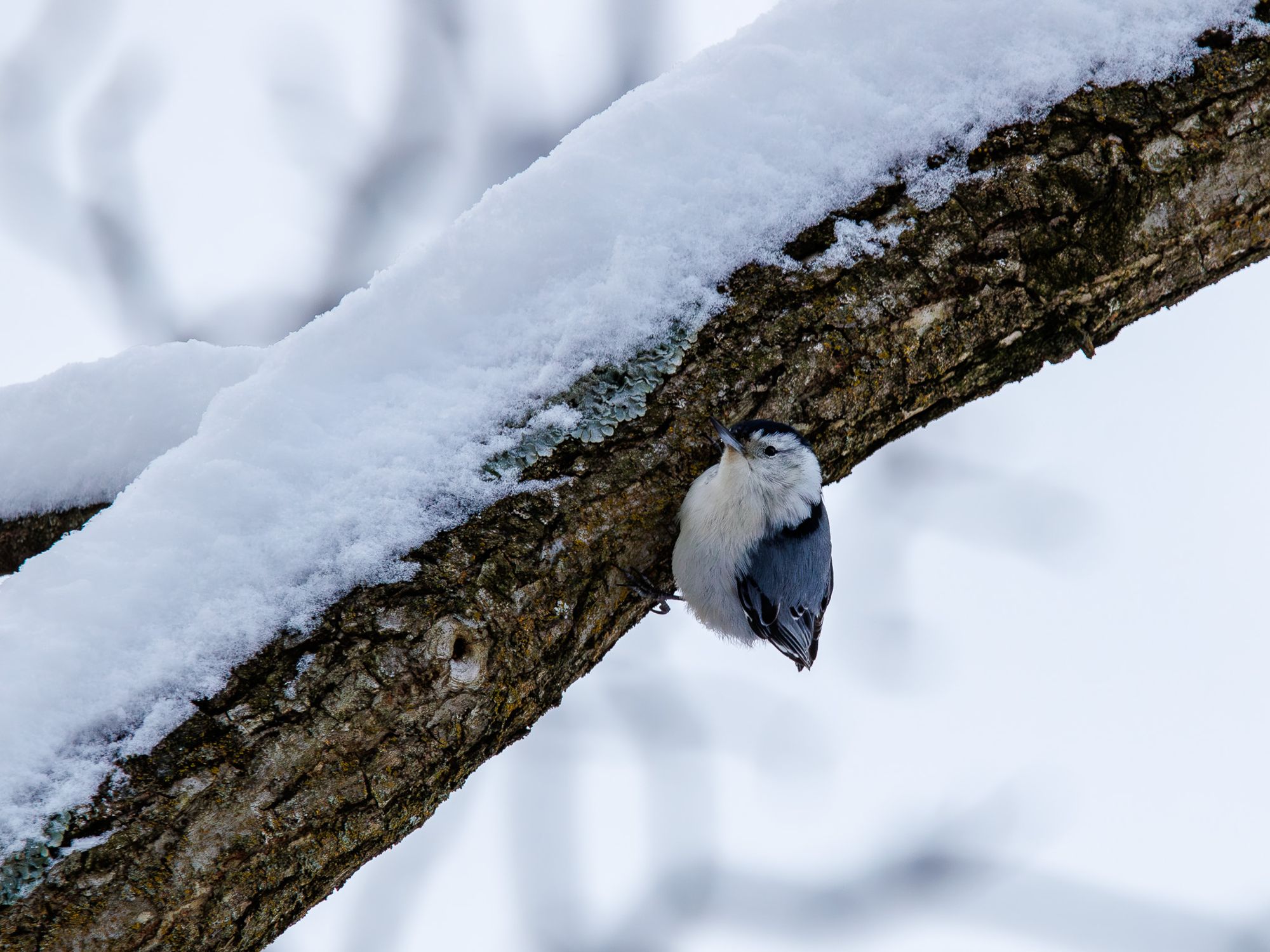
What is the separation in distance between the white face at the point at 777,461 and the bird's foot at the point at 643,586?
0.28 m

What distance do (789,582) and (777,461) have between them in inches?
20.1

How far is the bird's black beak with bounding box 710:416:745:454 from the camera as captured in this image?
183 centimetres

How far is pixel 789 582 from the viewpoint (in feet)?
7.86

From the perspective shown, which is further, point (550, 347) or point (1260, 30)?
point (1260, 30)

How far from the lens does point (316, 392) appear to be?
5.27 feet

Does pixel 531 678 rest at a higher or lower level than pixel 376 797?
higher

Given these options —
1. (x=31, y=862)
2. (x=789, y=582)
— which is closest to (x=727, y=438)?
(x=789, y=582)

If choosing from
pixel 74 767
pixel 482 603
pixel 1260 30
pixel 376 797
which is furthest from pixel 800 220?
pixel 74 767

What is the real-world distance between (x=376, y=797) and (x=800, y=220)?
1.25 m

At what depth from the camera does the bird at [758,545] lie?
190 centimetres

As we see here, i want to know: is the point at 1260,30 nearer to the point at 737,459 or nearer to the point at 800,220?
the point at 800,220

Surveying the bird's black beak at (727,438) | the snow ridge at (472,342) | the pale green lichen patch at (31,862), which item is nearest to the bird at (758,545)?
the bird's black beak at (727,438)

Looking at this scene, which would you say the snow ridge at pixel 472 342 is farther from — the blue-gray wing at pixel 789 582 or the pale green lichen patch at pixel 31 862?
the blue-gray wing at pixel 789 582

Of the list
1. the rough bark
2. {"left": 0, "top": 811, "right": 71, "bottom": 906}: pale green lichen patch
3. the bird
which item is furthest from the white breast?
the rough bark
